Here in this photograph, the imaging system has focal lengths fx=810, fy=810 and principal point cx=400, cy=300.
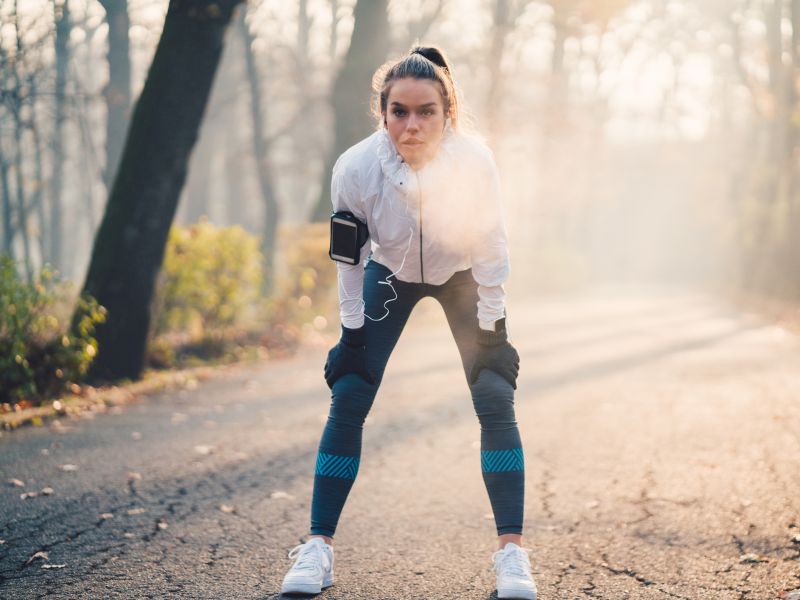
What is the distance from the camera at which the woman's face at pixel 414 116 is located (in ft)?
9.45

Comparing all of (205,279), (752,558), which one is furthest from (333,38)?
(752,558)

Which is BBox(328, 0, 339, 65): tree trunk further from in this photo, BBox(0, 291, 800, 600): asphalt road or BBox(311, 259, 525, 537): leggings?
BBox(311, 259, 525, 537): leggings

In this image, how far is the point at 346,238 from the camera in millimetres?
2930

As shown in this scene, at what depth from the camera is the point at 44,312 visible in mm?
6391

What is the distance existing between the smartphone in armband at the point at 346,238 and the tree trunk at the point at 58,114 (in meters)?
7.09

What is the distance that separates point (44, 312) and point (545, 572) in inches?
187

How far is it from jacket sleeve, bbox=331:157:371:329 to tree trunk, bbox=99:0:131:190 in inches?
574

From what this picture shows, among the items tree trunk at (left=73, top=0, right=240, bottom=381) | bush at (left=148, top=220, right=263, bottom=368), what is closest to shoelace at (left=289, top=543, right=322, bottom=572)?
tree trunk at (left=73, top=0, right=240, bottom=381)

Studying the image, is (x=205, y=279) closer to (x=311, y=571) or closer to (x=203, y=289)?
(x=203, y=289)

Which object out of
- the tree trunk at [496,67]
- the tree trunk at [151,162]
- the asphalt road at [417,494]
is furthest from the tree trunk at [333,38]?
the asphalt road at [417,494]

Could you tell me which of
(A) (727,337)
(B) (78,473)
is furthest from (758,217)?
(B) (78,473)

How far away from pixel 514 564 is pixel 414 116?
163 cm

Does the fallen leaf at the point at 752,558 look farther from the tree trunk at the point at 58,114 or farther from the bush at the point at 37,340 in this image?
the tree trunk at the point at 58,114

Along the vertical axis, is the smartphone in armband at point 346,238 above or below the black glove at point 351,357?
above
